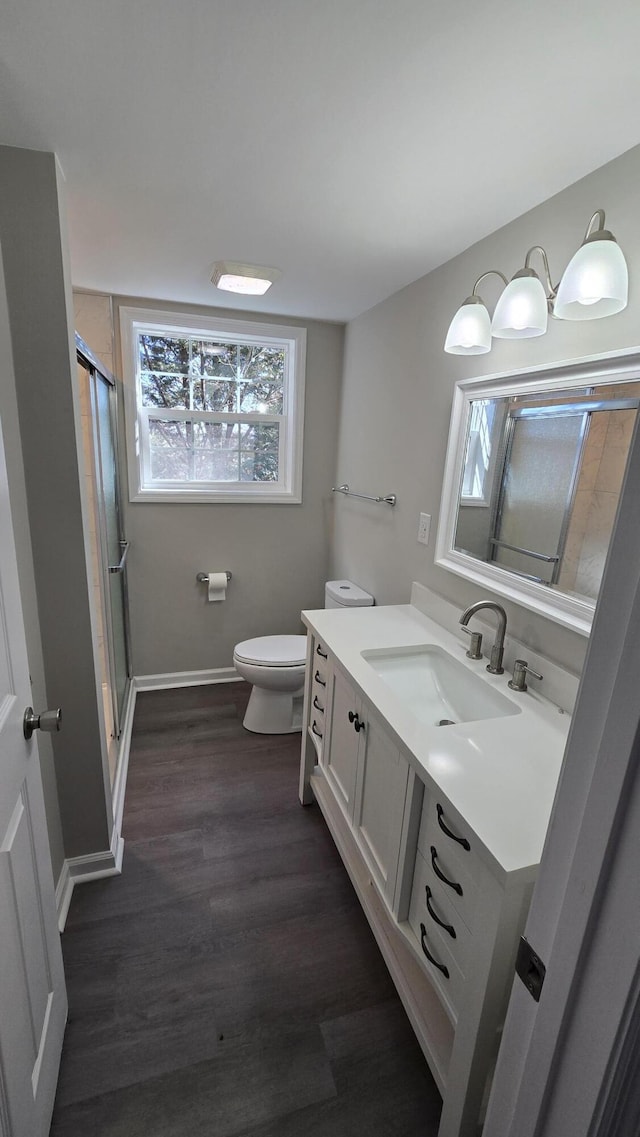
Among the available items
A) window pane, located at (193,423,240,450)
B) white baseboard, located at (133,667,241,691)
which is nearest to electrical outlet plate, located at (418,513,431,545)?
window pane, located at (193,423,240,450)

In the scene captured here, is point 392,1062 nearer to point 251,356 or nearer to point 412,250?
point 412,250

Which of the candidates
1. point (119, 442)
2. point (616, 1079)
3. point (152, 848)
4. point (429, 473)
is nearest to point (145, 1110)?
point (152, 848)

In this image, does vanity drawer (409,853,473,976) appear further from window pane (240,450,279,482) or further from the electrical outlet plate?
window pane (240,450,279,482)

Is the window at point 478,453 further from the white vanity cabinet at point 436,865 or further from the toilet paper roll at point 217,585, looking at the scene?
the toilet paper roll at point 217,585

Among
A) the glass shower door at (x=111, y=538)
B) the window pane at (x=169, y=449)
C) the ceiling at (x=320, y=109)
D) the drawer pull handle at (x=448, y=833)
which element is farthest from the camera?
the window pane at (x=169, y=449)

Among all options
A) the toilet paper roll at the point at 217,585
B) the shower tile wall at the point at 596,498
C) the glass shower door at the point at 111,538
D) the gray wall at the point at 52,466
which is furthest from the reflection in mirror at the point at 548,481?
the toilet paper roll at the point at 217,585

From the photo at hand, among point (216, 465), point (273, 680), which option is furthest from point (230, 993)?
point (216, 465)

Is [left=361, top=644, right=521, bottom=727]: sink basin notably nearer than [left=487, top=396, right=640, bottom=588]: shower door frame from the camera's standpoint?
No

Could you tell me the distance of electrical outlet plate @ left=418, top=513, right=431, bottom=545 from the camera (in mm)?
1917

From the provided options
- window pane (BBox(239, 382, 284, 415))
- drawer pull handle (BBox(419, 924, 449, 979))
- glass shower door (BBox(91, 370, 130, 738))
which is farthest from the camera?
window pane (BBox(239, 382, 284, 415))

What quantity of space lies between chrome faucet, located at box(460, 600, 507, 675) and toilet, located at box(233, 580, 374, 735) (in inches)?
39.9

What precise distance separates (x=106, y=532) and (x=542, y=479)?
69.1 inches

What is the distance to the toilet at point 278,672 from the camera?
7.82ft

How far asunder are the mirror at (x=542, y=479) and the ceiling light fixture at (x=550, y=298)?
0.40 feet
